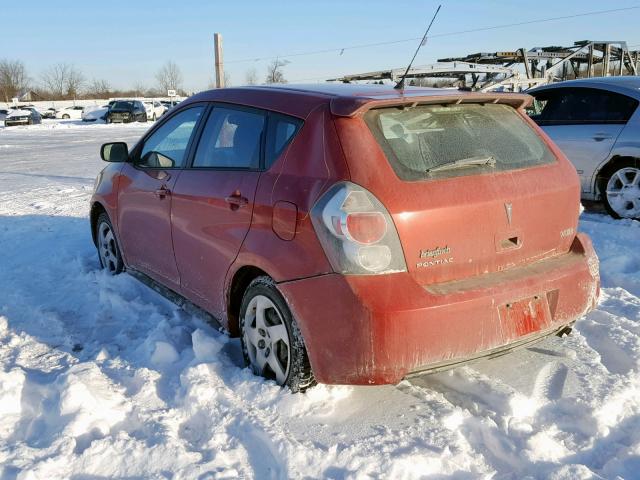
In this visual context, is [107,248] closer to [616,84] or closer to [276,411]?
[276,411]

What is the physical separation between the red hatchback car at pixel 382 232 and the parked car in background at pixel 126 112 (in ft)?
116

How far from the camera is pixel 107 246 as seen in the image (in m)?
5.44

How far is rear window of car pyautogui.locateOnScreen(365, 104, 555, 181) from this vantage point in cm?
294

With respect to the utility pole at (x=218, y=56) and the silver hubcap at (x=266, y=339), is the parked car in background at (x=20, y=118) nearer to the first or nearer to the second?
the utility pole at (x=218, y=56)

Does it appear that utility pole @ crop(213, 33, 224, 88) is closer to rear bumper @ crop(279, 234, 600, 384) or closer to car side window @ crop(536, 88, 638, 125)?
car side window @ crop(536, 88, 638, 125)

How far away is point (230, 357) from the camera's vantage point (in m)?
3.67

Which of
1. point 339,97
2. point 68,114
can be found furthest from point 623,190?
point 68,114

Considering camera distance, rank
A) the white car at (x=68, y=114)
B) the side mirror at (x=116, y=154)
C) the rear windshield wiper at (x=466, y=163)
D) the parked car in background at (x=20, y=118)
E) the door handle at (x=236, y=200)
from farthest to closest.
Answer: the white car at (x=68, y=114), the parked car in background at (x=20, y=118), the side mirror at (x=116, y=154), the door handle at (x=236, y=200), the rear windshield wiper at (x=466, y=163)

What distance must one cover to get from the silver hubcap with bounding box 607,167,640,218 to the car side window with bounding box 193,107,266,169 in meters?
4.98

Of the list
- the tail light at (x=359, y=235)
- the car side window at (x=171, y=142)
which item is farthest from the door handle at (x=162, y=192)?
the tail light at (x=359, y=235)

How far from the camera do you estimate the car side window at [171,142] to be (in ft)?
13.6

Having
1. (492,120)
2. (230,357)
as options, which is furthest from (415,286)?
(230,357)

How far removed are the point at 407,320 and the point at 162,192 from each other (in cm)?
217

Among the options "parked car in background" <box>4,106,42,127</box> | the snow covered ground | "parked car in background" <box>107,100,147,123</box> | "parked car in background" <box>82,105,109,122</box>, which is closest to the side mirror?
the snow covered ground
